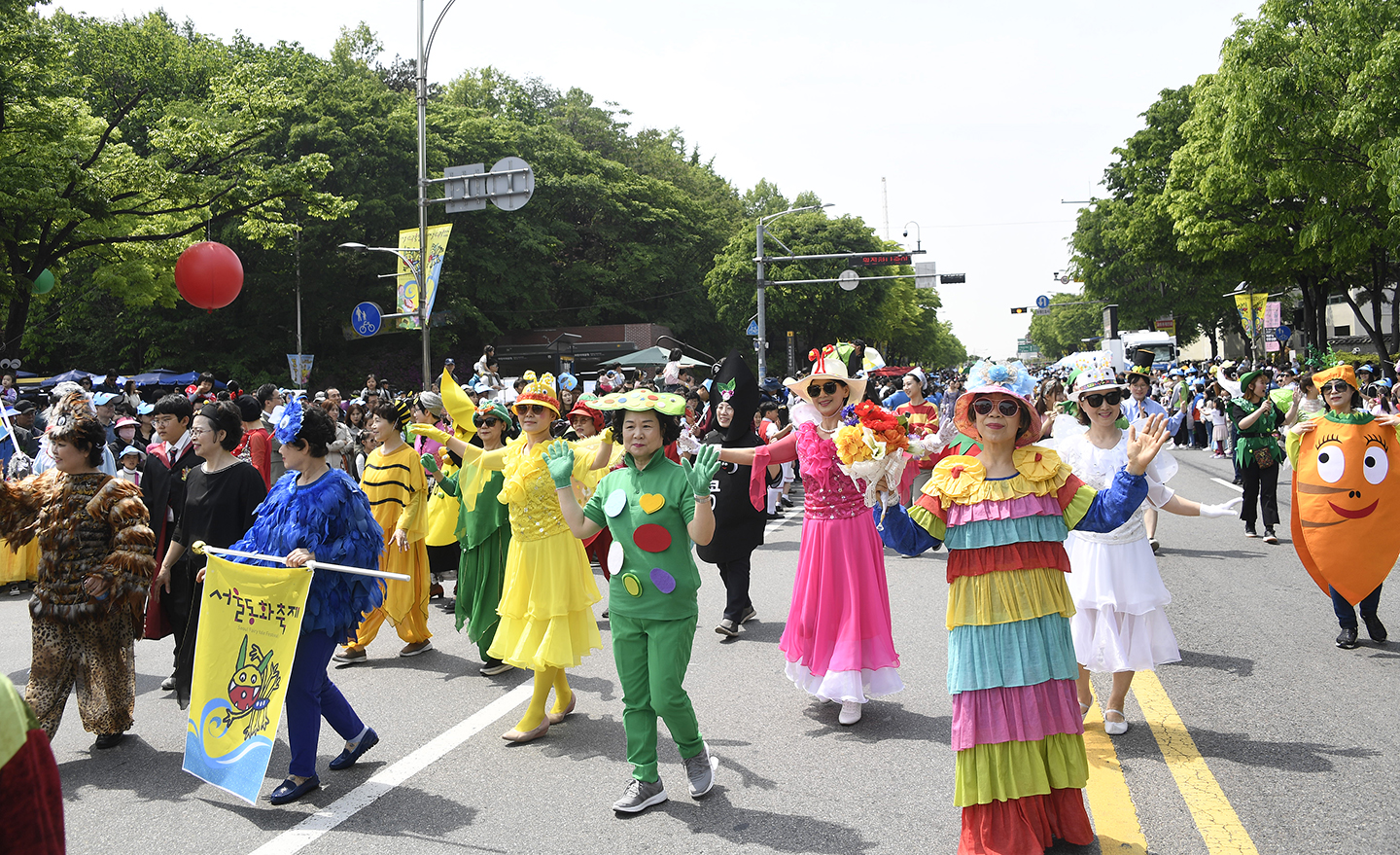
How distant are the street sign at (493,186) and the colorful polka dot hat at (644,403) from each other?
1568 cm

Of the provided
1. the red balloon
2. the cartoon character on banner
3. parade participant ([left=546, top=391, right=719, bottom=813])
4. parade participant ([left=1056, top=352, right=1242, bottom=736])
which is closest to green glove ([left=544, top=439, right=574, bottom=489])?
parade participant ([left=546, top=391, right=719, bottom=813])

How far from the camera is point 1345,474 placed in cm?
670

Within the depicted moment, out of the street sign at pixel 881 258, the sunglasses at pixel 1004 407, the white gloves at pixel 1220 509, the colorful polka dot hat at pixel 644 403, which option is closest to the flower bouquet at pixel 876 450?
the sunglasses at pixel 1004 407

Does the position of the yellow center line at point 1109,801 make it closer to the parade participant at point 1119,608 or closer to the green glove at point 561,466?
the parade participant at point 1119,608

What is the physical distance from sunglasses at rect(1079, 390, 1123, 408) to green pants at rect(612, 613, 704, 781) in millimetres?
2761

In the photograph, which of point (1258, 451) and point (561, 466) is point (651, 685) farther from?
point (1258, 451)

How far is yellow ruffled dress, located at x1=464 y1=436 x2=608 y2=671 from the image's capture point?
18.0ft

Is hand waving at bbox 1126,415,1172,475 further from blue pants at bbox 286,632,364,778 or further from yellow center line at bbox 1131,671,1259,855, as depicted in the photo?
blue pants at bbox 286,632,364,778

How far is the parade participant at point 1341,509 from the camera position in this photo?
21.4 feet

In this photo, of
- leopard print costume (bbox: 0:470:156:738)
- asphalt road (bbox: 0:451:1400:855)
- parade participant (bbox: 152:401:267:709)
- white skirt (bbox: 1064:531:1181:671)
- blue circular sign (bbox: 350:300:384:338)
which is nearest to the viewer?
asphalt road (bbox: 0:451:1400:855)

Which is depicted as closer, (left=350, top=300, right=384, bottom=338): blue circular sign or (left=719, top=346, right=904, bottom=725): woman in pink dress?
(left=719, top=346, right=904, bottom=725): woman in pink dress

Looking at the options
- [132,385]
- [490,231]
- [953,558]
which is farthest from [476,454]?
[490,231]

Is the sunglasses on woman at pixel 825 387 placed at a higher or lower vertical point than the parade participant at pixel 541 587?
higher

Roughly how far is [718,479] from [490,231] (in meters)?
36.6
